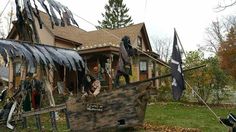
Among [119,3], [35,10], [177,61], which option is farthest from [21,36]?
[119,3]

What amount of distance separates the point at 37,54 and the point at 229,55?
2184 cm

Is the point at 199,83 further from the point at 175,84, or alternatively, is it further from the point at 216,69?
the point at 175,84

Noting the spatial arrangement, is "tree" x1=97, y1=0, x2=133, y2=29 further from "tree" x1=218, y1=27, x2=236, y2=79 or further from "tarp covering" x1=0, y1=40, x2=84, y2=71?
"tarp covering" x1=0, y1=40, x2=84, y2=71

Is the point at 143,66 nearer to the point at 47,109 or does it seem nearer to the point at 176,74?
the point at 47,109

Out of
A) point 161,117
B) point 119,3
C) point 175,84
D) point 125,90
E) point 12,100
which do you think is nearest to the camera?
point 175,84

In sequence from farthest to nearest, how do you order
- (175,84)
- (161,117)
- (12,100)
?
(161,117), (12,100), (175,84)

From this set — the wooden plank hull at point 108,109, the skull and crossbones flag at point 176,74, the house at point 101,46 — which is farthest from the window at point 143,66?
the skull and crossbones flag at point 176,74

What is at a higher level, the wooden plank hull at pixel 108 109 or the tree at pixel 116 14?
the tree at pixel 116 14

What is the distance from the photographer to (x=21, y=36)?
16453mm

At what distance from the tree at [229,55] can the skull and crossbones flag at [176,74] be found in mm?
20227

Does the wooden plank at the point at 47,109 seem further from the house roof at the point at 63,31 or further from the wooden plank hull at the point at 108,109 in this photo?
the house roof at the point at 63,31

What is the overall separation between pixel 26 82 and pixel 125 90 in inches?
204

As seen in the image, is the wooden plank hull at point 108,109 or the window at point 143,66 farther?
the window at point 143,66

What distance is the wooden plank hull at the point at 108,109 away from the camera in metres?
12.1
